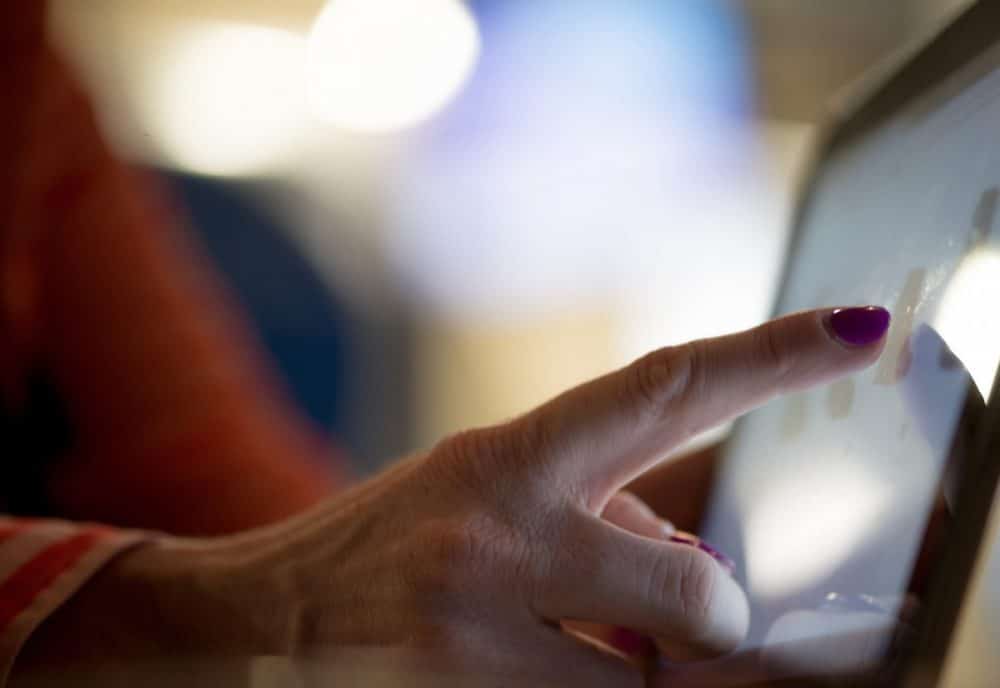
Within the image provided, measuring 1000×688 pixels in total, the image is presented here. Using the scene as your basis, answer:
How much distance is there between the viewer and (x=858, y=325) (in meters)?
0.27

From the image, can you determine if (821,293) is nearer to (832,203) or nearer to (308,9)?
(832,203)

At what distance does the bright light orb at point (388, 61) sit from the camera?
1064 millimetres

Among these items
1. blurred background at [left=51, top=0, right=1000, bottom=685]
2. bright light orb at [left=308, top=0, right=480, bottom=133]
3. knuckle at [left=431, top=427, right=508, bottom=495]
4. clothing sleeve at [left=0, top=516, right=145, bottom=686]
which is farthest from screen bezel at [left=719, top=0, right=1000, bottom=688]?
bright light orb at [left=308, top=0, right=480, bottom=133]

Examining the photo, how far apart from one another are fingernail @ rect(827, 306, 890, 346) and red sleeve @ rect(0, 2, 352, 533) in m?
0.44

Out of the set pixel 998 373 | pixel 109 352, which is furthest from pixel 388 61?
pixel 998 373

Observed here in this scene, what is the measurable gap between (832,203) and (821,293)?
3.1 inches

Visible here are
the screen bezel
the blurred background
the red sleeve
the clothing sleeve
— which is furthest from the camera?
the blurred background

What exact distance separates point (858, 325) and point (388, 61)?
0.94 m

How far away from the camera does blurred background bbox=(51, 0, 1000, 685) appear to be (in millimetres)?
1039

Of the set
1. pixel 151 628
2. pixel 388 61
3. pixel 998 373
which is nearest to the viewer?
pixel 998 373

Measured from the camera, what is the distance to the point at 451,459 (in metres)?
0.28

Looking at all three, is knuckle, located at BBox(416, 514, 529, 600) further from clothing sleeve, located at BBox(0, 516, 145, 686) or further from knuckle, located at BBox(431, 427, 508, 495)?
clothing sleeve, located at BBox(0, 516, 145, 686)

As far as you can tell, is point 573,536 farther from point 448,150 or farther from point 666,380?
point 448,150

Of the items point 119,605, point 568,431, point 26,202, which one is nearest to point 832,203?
point 568,431
